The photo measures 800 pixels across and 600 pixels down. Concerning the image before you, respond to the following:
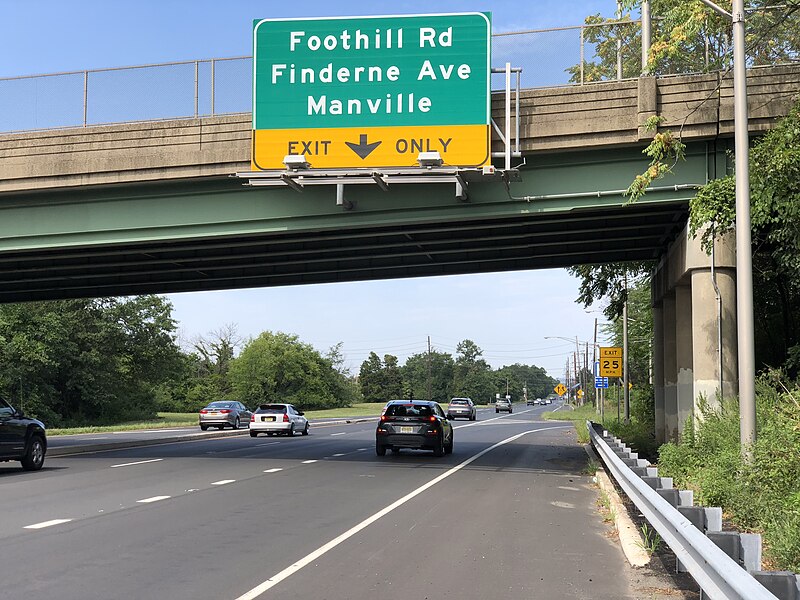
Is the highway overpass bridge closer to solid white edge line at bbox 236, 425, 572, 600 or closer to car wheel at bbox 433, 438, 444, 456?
car wheel at bbox 433, 438, 444, 456

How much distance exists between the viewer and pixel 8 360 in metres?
55.2

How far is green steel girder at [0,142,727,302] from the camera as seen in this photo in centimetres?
1808

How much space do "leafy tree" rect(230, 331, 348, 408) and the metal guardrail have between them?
94304mm

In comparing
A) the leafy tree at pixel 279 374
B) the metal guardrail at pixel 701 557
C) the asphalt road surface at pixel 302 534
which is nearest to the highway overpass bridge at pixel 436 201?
the asphalt road surface at pixel 302 534

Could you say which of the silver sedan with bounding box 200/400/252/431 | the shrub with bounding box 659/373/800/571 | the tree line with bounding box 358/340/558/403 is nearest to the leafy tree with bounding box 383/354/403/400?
the tree line with bounding box 358/340/558/403

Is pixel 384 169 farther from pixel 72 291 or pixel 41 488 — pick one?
pixel 72 291

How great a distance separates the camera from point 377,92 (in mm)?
17812

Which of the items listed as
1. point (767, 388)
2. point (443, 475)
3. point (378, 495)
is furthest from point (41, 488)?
point (767, 388)

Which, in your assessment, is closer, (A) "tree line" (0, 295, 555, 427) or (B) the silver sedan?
(B) the silver sedan

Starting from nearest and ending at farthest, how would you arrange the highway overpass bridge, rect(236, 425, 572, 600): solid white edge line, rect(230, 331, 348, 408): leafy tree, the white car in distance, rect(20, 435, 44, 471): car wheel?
rect(236, 425, 572, 600): solid white edge line → the highway overpass bridge → rect(20, 435, 44, 471): car wheel → the white car in distance → rect(230, 331, 348, 408): leafy tree

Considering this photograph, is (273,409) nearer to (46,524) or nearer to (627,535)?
(46,524)

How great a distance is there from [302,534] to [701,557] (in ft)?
20.0

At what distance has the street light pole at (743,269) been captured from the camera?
11.5m

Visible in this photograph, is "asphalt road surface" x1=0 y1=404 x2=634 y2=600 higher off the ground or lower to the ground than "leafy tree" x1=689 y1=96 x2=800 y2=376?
lower
